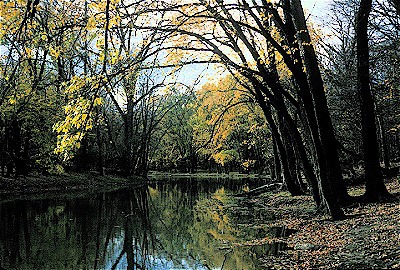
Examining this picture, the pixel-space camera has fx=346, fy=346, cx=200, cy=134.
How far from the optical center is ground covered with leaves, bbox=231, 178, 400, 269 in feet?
15.7

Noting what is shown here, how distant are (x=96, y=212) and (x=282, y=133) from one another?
7370 millimetres

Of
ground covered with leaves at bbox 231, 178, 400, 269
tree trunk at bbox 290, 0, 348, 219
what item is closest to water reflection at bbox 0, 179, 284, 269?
ground covered with leaves at bbox 231, 178, 400, 269

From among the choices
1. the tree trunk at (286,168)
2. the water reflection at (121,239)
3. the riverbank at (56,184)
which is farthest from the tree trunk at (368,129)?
the riverbank at (56,184)

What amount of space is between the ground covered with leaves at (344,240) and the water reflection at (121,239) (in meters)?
0.66

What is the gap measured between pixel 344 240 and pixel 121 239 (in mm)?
4865

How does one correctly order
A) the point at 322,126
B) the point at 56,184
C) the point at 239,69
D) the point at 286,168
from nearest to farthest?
the point at 322,126 → the point at 239,69 → the point at 286,168 → the point at 56,184

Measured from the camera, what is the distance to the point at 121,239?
812 centimetres

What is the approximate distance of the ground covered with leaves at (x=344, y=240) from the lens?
479 centimetres

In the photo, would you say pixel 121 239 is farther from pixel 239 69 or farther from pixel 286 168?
pixel 286 168

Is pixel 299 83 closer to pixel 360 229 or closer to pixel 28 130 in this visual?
pixel 360 229

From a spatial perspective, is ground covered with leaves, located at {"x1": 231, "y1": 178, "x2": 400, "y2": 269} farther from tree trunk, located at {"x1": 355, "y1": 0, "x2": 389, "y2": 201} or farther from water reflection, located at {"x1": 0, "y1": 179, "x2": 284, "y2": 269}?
water reflection, located at {"x1": 0, "y1": 179, "x2": 284, "y2": 269}

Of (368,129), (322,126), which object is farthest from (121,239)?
(368,129)

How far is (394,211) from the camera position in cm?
748

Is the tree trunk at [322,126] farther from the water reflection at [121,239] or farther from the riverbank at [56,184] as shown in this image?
the riverbank at [56,184]
